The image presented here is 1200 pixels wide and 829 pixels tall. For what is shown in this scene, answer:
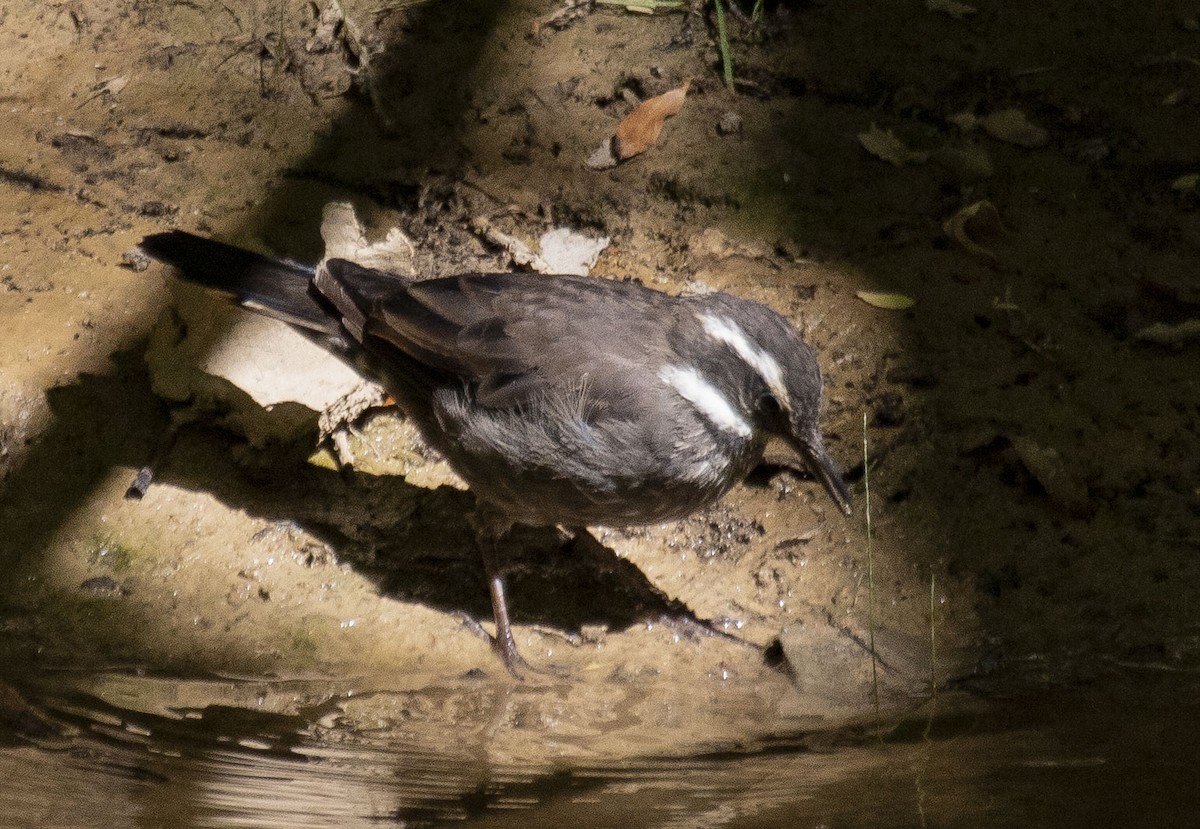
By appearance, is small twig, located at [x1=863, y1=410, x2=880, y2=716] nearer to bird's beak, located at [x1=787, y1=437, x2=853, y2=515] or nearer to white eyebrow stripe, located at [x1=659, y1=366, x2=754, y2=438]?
bird's beak, located at [x1=787, y1=437, x2=853, y2=515]

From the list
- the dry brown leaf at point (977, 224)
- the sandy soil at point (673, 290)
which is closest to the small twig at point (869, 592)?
the sandy soil at point (673, 290)

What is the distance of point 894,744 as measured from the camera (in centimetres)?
413

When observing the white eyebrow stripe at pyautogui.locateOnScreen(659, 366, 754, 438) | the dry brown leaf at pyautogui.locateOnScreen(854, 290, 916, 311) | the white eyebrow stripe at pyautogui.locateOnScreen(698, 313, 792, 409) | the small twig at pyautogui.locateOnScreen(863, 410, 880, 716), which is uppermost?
the white eyebrow stripe at pyautogui.locateOnScreen(698, 313, 792, 409)

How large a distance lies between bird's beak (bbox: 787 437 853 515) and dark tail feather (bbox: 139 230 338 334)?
207cm

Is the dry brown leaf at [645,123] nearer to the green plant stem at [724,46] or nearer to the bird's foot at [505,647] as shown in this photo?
the green plant stem at [724,46]

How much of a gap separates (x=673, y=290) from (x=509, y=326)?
4.65 feet

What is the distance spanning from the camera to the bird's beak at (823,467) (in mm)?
4855

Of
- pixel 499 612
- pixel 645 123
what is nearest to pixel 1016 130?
pixel 645 123

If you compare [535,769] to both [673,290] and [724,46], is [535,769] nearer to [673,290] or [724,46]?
[673,290]

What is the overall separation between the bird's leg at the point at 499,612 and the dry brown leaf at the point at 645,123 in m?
2.43

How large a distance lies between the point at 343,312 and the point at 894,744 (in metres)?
2.84

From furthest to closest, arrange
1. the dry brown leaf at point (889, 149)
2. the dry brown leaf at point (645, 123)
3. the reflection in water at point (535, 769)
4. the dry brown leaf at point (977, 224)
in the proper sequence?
the dry brown leaf at point (645, 123) → the dry brown leaf at point (889, 149) → the dry brown leaf at point (977, 224) → the reflection in water at point (535, 769)

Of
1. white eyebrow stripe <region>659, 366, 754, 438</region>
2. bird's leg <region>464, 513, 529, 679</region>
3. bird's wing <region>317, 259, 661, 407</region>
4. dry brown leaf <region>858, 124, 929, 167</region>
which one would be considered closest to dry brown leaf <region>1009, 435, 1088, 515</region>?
white eyebrow stripe <region>659, 366, 754, 438</region>

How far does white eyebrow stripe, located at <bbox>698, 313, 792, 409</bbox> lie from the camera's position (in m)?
4.82
